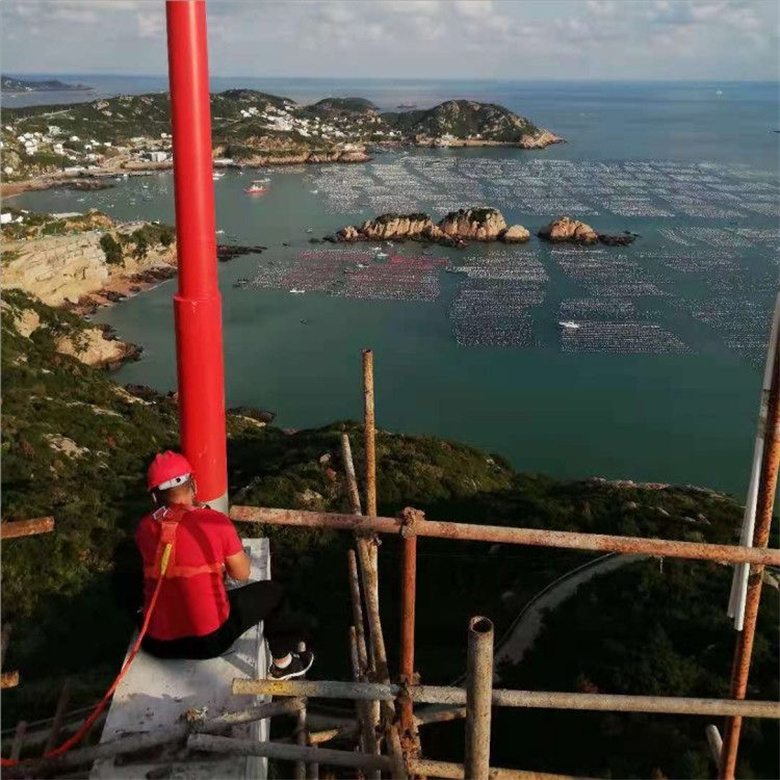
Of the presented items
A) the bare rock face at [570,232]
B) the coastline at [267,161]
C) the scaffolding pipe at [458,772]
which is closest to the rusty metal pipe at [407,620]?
the scaffolding pipe at [458,772]

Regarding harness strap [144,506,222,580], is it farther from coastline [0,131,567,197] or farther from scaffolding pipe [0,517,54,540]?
coastline [0,131,567,197]

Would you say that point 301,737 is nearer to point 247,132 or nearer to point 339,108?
point 247,132

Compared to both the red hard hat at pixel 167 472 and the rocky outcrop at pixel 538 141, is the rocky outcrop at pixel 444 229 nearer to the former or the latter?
the red hard hat at pixel 167 472

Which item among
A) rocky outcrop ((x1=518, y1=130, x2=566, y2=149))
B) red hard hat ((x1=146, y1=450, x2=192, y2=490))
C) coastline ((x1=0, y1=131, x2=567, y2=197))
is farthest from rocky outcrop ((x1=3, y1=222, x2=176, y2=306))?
rocky outcrop ((x1=518, y1=130, x2=566, y2=149))

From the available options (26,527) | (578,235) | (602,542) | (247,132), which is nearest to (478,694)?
(602,542)

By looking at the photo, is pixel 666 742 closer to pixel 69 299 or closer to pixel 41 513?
pixel 41 513

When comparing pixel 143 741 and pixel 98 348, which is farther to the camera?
pixel 98 348

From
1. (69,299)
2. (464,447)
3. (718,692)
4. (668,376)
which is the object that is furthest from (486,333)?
(718,692)
